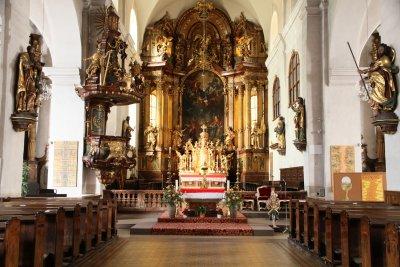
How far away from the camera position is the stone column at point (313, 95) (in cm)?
1309

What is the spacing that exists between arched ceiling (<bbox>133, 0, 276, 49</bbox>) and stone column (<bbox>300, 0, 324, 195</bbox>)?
6151mm

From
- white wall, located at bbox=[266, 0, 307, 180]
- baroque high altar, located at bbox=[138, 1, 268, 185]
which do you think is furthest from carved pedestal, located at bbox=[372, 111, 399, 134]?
baroque high altar, located at bbox=[138, 1, 268, 185]

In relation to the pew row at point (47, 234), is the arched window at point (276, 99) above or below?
above

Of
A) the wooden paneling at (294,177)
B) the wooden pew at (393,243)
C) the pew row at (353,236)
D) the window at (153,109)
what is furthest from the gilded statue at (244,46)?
the wooden pew at (393,243)

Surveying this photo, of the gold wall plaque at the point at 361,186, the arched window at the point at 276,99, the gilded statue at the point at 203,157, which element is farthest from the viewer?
the gilded statue at the point at 203,157

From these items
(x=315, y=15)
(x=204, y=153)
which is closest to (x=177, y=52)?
(x=204, y=153)

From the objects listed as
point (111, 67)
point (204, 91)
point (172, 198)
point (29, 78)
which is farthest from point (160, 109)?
point (29, 78)

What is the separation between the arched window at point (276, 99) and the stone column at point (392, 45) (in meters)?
11.0

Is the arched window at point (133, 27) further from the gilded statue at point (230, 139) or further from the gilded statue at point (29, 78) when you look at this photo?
the gilded statue at point (29, 78)

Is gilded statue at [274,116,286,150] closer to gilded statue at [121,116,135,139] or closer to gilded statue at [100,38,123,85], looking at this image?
gilded statue at [121,116,135,139]

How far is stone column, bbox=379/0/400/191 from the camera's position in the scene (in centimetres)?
816

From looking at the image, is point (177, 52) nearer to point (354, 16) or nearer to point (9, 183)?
point (354, 16)

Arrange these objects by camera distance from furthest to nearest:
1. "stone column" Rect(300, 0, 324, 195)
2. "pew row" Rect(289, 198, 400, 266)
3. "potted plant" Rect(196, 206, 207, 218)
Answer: "stone column" Rect(300, 0, 324, 195), "potted plant" Rect(196, 206, 207, 218), "pew row" Rect(289, 198, 400, 266)

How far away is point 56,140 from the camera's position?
12477mm
